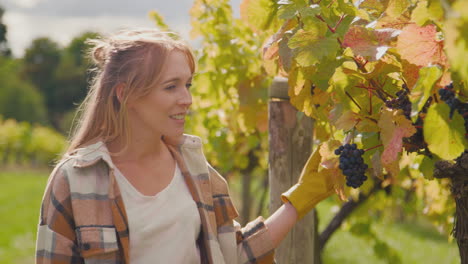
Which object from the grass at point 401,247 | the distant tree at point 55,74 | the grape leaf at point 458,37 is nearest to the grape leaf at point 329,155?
the grape leaf at point 458,37

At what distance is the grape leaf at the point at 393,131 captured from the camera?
1769mm

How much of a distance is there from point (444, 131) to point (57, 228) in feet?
4.77

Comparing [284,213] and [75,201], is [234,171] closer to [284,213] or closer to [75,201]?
[284,213]

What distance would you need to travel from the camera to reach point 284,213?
107 inches

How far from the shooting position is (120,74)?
257cm

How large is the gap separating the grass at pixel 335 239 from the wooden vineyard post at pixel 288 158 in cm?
603

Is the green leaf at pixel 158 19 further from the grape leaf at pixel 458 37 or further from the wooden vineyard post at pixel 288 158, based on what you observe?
the grape leaf at pixel 458 37

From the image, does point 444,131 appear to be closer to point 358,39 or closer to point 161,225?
point 358,39

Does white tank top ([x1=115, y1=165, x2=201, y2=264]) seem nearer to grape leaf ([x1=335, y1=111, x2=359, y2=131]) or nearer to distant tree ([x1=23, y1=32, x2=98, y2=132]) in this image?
grape leaf ([x1=335, y1=111, x2=359, y2=131])

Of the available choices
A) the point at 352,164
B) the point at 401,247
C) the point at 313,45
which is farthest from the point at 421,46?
the point at 401,247

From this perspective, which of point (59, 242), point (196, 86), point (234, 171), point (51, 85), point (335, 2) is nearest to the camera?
point (335, 2)

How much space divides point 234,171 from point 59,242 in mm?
3033

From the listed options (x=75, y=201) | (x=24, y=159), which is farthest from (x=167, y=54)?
(x=24, y=159)

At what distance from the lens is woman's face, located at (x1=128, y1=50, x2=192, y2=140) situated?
2.49m
